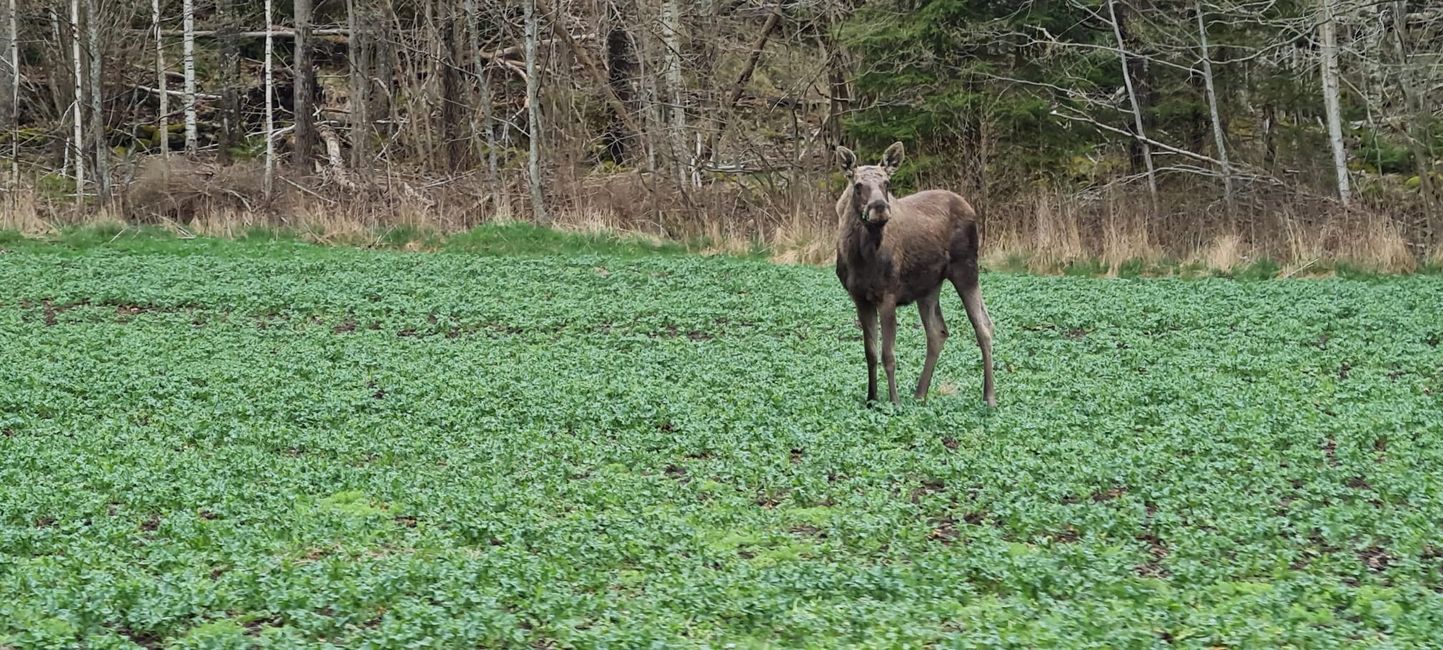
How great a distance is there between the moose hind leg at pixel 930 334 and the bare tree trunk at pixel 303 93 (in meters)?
20.2

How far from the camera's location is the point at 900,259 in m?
9.95

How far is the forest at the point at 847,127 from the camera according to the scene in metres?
21.8

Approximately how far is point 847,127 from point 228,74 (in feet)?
55.2

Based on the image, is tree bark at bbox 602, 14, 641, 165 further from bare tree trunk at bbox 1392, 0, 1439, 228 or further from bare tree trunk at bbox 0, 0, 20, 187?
bare tree trunk at bbox 1392, 0, 1439, 228

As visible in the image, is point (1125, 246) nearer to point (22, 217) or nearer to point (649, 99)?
point (649, 99)

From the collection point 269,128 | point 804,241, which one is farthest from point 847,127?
point 269,128

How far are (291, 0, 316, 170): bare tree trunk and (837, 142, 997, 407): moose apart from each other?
65.2 feet

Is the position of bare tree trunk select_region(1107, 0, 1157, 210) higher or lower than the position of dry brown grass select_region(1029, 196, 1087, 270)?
higher

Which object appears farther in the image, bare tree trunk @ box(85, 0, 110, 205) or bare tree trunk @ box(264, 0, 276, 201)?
bare tree trunk @ box(264, 0, 276, 201)

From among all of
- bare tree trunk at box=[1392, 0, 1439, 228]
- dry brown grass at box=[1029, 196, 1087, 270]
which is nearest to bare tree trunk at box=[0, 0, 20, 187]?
dry brown grass at box=[1029, 196, 1087, 270]

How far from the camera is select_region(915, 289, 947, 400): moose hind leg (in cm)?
1026

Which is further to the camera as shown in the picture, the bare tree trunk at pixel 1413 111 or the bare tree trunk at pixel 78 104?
the bare tree trunk at pixel 78 104

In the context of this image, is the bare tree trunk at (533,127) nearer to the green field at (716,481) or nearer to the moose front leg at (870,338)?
the green field at (716,481)

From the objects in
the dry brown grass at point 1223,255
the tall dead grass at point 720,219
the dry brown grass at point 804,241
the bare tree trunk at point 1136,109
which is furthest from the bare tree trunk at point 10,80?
the dry brown grass at point 1223,255
